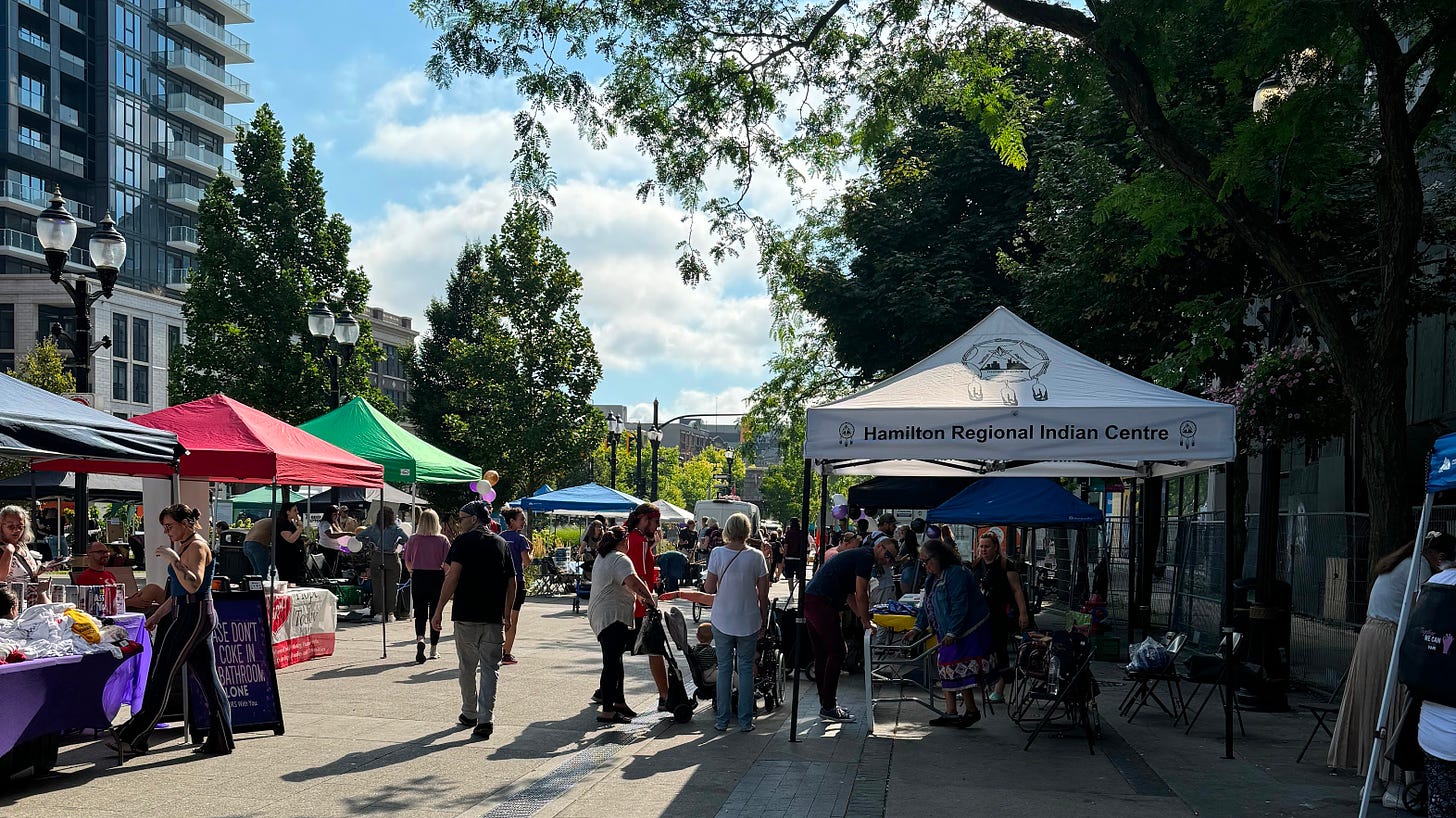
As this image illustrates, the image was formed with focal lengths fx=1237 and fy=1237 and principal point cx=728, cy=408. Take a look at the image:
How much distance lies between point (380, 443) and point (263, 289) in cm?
2112

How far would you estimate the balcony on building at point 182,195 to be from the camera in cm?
7888

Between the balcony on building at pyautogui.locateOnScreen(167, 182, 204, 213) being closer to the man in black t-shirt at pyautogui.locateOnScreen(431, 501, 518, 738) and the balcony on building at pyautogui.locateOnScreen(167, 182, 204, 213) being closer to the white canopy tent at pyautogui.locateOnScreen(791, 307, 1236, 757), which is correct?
the man in black t-shirt at pyautogui.locateOnScreen(431, 501, 518, 738)

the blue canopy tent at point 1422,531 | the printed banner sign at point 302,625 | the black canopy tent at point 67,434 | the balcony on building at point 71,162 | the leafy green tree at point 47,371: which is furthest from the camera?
the balcony on building at point 71,162

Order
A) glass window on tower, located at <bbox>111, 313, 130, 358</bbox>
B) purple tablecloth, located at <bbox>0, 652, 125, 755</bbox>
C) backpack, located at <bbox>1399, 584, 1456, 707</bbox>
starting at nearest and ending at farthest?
backpack, located at <bbox>1399, 584, 1456, 707</bbox>
purple tablecloth, located at <bbox>0, 652, 125, 755</bbox>
glass window on tower, located at <bbox>111, 313, 130, 358</bbox>

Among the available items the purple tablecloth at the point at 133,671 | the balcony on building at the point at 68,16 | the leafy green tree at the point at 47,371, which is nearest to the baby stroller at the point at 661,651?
the purple tablecloth at the point at 133,671

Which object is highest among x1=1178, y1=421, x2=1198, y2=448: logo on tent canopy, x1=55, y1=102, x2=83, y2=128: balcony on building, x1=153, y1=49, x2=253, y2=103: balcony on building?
x1=153, y1=49, x2=253, y2=103: balcony on building

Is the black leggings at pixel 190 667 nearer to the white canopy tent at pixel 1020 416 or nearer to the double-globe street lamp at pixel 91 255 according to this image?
the double-globe street lamp at pixel 91 255

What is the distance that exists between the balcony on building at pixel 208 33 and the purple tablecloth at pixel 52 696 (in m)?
80.8

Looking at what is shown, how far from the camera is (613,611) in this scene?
11.0m

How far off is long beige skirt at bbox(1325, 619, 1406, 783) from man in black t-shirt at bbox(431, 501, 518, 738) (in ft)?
21.3

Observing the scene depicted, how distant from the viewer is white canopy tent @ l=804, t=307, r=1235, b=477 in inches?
385

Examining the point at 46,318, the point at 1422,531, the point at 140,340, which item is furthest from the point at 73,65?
the point at 1422,531

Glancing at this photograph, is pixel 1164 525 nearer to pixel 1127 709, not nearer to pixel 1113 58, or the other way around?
pixel 1127 709

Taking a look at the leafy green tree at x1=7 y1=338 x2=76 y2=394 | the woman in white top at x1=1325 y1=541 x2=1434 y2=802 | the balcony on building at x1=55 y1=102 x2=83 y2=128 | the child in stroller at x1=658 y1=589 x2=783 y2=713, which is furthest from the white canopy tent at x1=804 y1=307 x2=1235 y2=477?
the balcony on building at x1=55 y1=102 x2=83 y2=128
